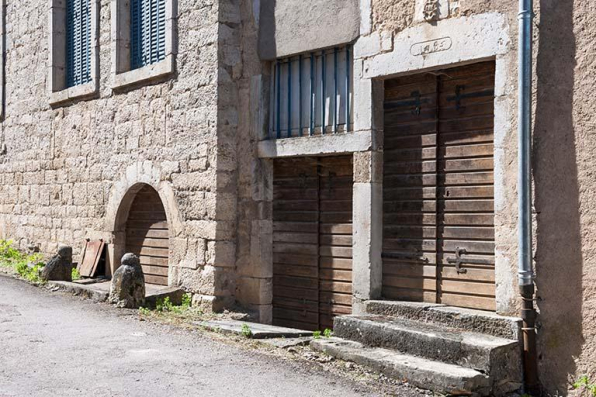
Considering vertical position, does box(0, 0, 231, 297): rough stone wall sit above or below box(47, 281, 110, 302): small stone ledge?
above

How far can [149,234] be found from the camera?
905 cm

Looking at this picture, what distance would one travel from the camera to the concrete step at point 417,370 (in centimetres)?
472

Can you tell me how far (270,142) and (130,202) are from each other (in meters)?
2.75

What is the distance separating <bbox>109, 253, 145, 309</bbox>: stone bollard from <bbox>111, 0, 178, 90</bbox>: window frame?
2312 millimetres

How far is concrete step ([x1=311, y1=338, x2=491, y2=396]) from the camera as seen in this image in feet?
15.5

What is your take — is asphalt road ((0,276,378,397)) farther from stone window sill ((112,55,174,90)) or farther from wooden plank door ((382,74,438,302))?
stone window sill ((112,55,174,90))

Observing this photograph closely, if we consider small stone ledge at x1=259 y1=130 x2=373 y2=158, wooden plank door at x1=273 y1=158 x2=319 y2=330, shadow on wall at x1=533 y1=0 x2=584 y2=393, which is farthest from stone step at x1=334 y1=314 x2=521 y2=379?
small stone ledge at x1=259 y1=130 x2=373 y2=158

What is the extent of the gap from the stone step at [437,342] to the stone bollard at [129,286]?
8.95ft

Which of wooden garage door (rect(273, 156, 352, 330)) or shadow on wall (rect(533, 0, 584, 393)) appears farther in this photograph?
wooden garage door (rect(273, 156, 352, 330))

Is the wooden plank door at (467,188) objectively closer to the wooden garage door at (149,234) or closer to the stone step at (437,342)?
the stone step at (437,342)

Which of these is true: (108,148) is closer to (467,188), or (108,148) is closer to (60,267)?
(60,267)

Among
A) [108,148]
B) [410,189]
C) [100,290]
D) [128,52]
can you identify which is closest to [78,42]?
[128,52]

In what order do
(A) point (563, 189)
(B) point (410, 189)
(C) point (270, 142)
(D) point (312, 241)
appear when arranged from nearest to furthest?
1. (A) point (563, 189)
2. (B) point (410, 189)
3. (D) point (312, 241)
4. (C) point (270, 142)

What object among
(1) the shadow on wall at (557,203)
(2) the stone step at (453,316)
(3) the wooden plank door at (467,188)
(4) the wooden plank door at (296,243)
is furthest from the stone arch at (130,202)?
(1) the shadow on wall at (557,203)
